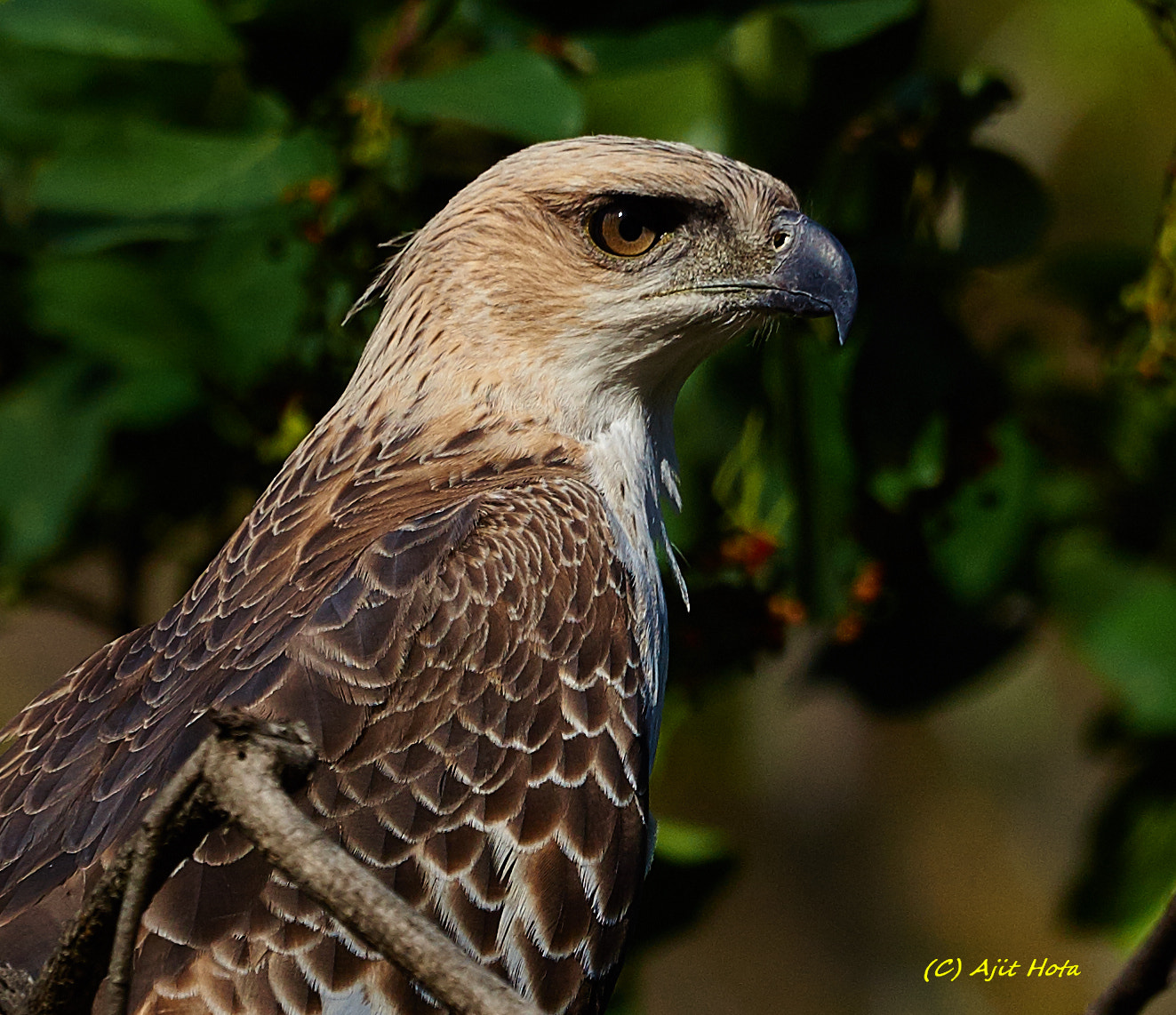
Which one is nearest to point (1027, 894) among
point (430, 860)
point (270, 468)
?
point (270, 468)

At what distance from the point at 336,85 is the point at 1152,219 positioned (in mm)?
2787

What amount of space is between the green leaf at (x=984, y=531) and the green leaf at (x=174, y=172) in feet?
6.33

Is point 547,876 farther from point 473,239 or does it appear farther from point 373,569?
point 473,239

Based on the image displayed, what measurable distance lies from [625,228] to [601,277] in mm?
133

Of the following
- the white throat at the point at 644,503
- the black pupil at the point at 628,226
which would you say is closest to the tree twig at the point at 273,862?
the white throat at the point at 644,503

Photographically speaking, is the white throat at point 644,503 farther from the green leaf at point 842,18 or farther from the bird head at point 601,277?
the green leaf at point 842,18

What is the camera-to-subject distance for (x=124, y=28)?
160 inches

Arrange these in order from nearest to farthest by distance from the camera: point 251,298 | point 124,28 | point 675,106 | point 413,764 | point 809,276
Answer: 1. point 413,764
2. point 809,276
3. point 675,106
4. point 124,28
5. point 251,298

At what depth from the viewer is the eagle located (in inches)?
117

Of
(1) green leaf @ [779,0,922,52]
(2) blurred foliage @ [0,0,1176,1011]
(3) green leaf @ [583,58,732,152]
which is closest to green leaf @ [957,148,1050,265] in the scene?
(2) blurred foliage @ [0,0,1176,1011]

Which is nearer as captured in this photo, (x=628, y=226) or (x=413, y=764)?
(x=413, y=764)

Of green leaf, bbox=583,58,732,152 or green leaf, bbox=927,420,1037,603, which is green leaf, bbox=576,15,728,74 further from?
green leaf, bbox=927,420,1037,603

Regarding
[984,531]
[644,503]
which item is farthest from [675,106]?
[984,531]

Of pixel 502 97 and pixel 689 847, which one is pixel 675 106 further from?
pixel 689 847
